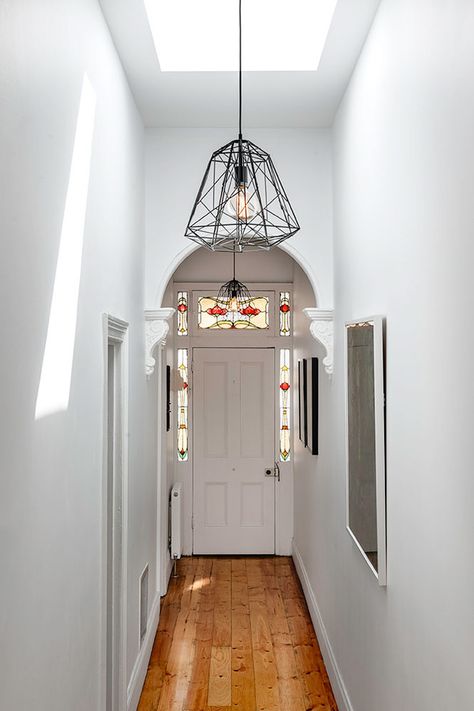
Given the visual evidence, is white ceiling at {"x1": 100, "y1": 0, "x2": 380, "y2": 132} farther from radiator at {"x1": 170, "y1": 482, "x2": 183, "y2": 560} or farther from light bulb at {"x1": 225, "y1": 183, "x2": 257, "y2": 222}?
radiator at {"x1": 170, "y1": 482, "x2": 183, "y2": 560}

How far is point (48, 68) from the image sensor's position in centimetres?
164

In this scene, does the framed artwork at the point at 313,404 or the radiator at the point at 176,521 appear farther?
the radiator at the point at 176,521

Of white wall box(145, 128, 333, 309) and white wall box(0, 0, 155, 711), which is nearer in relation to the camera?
white wall box(0, 0, 155, 711)

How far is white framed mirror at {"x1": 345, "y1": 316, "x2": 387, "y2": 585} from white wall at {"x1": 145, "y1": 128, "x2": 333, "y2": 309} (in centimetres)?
82

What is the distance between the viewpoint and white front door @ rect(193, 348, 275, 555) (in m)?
5.75

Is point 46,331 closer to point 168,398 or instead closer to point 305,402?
point 305,402

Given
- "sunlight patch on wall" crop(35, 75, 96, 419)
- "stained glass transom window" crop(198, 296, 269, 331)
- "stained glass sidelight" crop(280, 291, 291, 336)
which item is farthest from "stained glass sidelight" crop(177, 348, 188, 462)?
"sunlight patch on wall" crop(35, 75, 96, 419)

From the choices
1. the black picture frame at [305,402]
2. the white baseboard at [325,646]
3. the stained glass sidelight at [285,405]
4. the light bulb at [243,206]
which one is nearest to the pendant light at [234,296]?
the stained glass sidelight at [285,405]

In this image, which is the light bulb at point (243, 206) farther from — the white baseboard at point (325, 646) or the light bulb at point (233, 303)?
the light bulb at point (233, 303)

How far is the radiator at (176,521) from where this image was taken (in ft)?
16.9

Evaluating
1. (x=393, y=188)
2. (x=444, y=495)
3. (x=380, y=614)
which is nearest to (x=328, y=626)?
(x=380, y=614)

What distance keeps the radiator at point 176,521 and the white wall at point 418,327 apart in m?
2.39

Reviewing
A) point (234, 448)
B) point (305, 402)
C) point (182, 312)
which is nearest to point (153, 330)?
point (305, 402)

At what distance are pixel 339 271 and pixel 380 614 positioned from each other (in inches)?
66.5
